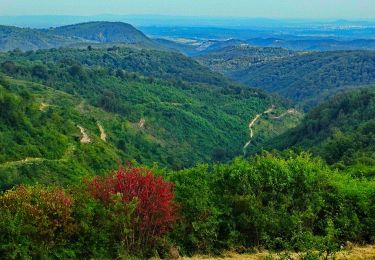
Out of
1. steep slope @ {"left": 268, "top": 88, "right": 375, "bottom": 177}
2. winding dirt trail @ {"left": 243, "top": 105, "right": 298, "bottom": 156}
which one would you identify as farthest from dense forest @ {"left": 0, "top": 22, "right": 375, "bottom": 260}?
winding dirt trail @ {"left": 243, "top": 105, "right": 298, "bottom": 156}

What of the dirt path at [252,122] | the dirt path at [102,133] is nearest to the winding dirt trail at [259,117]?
the dirt path at [252,122]

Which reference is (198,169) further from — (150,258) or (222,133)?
(222,133)

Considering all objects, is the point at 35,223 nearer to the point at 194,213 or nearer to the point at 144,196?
the point at 144,196

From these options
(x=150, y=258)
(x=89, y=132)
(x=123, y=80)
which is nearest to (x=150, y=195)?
(x=150, y=258)

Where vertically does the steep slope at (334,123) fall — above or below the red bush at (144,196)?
below

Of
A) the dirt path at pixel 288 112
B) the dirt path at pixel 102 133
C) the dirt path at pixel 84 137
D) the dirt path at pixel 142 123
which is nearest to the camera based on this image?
the dirt path at pixel 84 137

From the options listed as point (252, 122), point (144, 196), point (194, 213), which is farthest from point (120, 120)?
point (144, 196)

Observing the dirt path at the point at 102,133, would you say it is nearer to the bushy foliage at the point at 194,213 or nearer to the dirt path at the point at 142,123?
the dirt path at the point at 142,123

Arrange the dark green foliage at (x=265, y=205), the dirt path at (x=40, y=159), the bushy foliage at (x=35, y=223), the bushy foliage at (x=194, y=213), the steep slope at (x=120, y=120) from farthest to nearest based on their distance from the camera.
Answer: the steep slope at (x=120, y=120)
the dirt path at (x=40, y=159)
the dark green foliage at (x=265, y=205)
the bushy foliage at (x=194, y=213)
the bushy foliage at (x=35, y=223)
